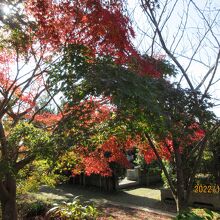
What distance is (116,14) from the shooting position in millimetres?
5969

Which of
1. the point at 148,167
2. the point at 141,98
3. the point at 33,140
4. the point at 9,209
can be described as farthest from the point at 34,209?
the point at 148,167

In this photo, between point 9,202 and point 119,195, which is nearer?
point 9,202

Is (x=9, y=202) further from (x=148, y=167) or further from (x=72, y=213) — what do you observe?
(x=148, y=167)

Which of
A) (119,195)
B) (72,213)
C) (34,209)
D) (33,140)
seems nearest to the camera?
(33,140)

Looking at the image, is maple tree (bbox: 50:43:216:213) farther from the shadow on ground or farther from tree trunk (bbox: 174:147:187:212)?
the shadow on ground

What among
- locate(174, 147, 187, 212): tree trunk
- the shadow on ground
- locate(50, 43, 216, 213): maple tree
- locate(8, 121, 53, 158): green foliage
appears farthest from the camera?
the shadow on ground

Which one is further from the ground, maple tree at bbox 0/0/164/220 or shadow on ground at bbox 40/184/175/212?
maple tree at bbox 0/0/164/220

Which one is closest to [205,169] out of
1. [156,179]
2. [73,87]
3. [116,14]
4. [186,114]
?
[156,179]

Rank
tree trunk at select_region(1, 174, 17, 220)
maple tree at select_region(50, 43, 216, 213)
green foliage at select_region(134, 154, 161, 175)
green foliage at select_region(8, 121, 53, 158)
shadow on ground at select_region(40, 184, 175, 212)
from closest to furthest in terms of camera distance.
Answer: maple tree at select_region(50, 43, 216, 213)
green foliage at select_region(8, 121, 53, 158)
tree trunk at select_region(1, 174, 17, 220)
shadow on ground at select_region(40, 184, 175, 212)
green foliage at select_region(134, 154, 161, 175)

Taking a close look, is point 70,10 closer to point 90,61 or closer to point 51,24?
point 51,24

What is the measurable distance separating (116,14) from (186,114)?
2352mm

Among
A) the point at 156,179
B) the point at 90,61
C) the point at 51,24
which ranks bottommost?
the point at 156,179

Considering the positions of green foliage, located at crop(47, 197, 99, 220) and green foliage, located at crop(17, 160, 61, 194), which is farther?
green foliage, located at crop(17, 160, 61, 194)

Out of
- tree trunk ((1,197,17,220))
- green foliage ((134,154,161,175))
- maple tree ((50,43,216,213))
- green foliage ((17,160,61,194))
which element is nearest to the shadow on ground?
green foliage ((134,154,161,175))
